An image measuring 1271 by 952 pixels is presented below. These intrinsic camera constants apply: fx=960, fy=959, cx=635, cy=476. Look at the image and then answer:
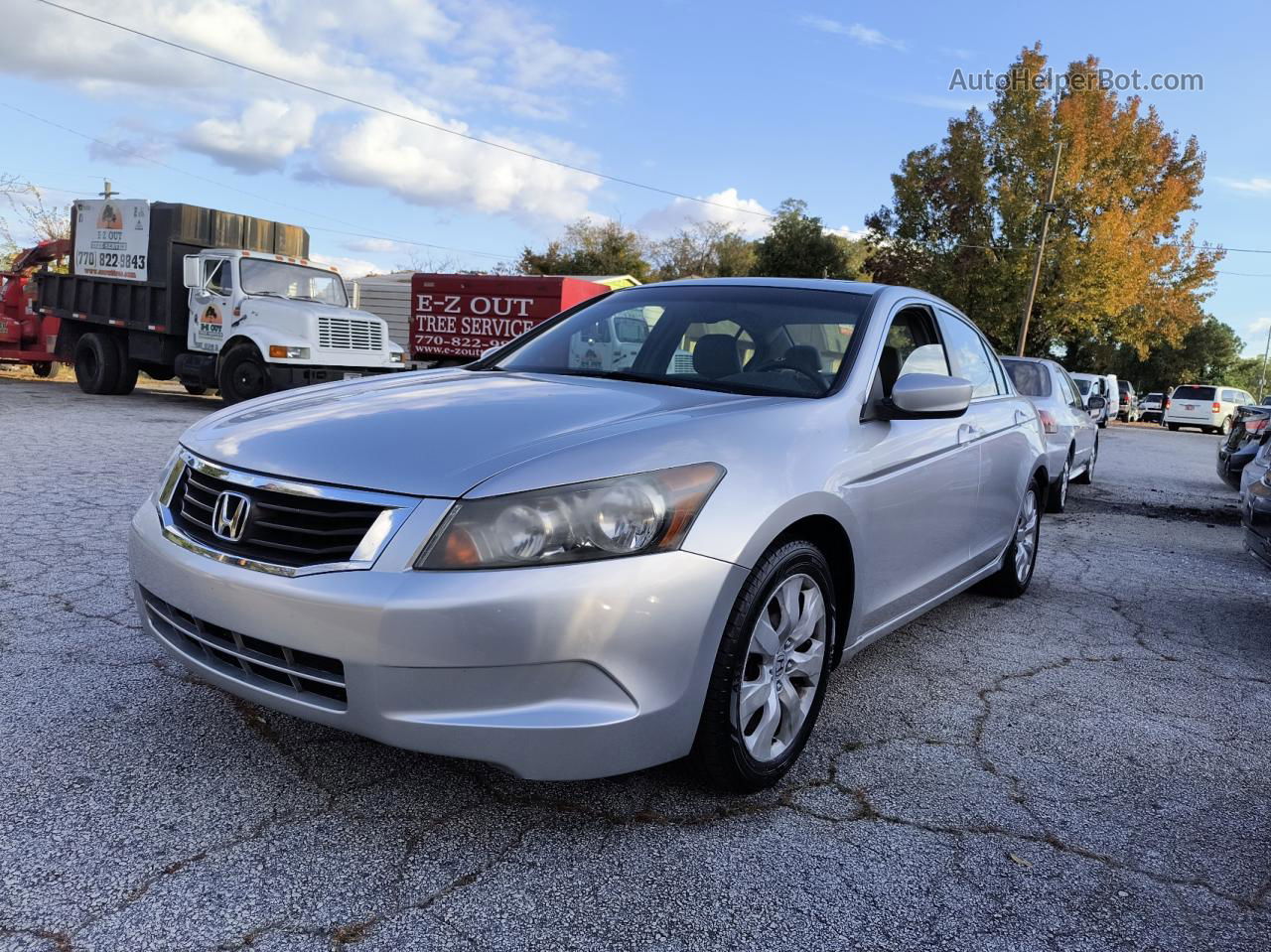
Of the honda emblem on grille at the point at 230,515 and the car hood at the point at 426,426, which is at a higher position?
the car hood at the point at 426,426

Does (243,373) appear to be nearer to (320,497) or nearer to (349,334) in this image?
(349,334)

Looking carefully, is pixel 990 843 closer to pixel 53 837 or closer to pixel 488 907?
pixel 488 907

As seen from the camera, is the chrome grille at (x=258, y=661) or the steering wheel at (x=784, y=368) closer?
the chrome grille at (x=258, y=661)

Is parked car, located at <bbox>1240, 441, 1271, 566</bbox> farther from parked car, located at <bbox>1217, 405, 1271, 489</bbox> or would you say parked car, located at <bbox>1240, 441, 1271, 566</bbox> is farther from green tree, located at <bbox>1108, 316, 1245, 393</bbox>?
green tree, located at <bbox>1108, 316, 1245, 393</bbox>

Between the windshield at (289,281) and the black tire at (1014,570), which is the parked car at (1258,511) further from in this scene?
the windshield at (289,281)

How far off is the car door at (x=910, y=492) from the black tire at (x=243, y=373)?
36.3 feet

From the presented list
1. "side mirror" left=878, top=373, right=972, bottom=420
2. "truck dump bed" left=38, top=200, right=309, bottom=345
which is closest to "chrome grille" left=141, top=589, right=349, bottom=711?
"side mirror" left=878, top=373, right=972, bottom=420

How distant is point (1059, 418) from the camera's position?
9.18 meters

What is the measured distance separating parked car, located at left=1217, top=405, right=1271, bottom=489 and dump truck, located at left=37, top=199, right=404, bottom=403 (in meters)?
11.2

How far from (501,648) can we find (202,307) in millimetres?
13365

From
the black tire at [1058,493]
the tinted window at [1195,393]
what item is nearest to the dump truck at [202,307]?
the black tire at [1058,493]

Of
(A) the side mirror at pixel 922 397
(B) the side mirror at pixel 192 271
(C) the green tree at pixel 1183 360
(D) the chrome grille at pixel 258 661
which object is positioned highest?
(C) the green tree at pixel 1183 360

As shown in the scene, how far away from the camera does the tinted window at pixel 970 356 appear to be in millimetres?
4324

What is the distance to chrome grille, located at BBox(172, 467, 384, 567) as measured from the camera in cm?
224
